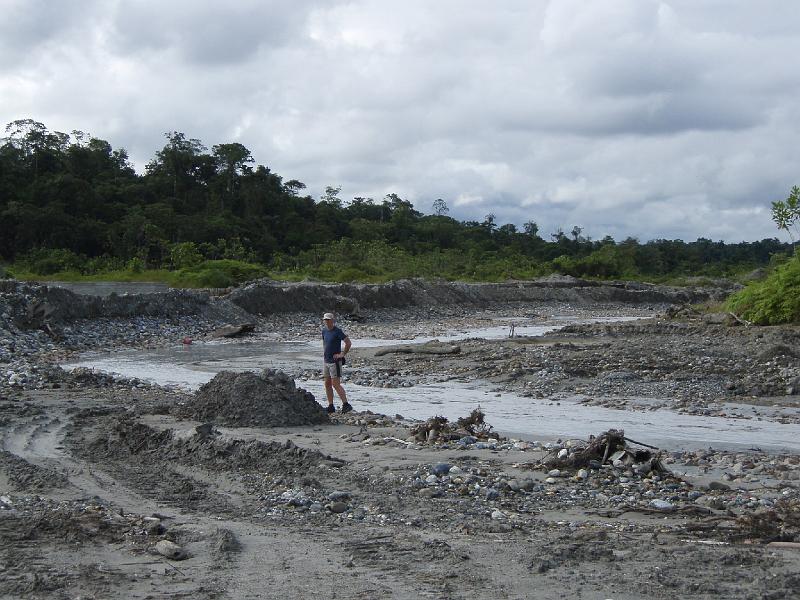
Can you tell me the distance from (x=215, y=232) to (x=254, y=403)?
59.0 m

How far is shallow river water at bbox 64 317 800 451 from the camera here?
11.5m

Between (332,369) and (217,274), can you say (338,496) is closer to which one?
(332,369)

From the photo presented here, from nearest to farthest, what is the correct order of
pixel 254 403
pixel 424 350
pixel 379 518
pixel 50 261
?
pixel 379 518 < pixel 254 403 < pixel 424 350 < pixel 50 261

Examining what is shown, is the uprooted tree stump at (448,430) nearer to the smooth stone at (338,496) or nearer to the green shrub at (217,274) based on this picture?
the smooth stone at (338,496)

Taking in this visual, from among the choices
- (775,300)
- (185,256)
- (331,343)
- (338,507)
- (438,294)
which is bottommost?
(338,507)

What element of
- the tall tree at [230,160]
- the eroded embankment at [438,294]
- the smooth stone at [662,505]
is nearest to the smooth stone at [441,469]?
the smooth stone at [662,505]

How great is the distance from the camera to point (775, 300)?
2427 cm

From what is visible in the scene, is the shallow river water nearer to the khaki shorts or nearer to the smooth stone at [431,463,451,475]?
the khaki shorts

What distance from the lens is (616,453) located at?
871 centimetres

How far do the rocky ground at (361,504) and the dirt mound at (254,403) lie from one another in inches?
1.3

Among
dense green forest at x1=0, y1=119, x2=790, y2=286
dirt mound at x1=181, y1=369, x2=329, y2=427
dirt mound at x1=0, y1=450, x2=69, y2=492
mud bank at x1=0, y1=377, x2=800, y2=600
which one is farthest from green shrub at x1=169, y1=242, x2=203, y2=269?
dirt mound at x1=0, y1=450, x2=69, y2=492

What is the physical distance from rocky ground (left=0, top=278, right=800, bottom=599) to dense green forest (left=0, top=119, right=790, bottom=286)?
→ 36.6m

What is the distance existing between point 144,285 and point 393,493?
145 ft

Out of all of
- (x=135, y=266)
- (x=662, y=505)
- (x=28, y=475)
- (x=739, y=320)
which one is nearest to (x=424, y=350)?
→ (x=739, y=320)
